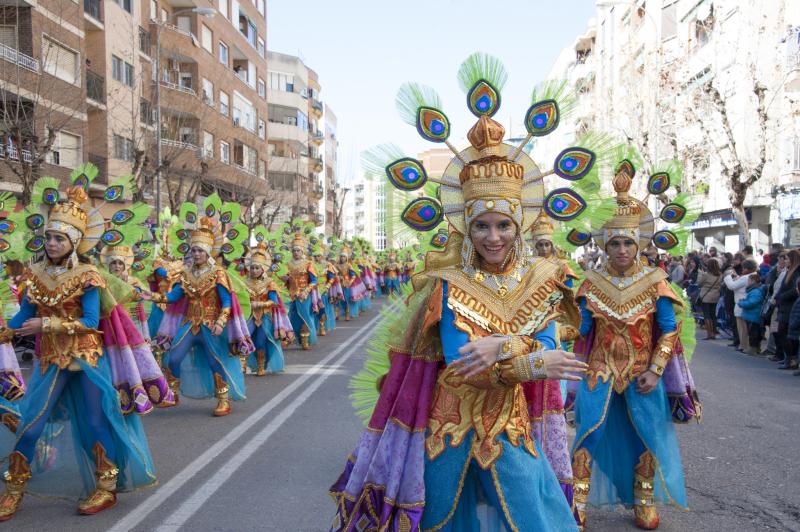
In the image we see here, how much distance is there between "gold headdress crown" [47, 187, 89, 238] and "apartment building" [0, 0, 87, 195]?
10.3 meters

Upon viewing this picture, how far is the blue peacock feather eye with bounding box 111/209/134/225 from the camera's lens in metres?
5.98

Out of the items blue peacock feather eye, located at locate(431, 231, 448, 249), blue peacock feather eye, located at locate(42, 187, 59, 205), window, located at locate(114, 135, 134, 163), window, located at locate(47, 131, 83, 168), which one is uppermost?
window, located at locate(114, 135, 134, 163)

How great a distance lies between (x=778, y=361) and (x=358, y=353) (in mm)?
7595

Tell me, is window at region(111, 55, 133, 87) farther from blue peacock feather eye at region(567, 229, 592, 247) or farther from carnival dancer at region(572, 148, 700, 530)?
carnival dancer at region(572, 148, 700, 530)

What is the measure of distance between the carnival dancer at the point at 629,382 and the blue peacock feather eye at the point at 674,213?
0.58 metres

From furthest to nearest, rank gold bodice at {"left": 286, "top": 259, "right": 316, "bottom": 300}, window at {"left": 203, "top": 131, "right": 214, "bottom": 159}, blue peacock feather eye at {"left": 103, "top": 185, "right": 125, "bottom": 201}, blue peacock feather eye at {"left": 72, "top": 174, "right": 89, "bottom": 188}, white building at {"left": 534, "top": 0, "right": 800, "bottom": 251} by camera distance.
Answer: window at {"left": 203, "top": 131, "right": 214, "bottom": 159} < white building at {"left": 534, "top": 0, "right": 800, "bottom": 251} < gold bodice at {"left": 286, "top": 259, "right": 316, "bottom": 300} < blue peacock feather eye at {"left": 103, "top": 185, "right": 125, "bottom": 201} < blue peacock feather eye at {"left": 72, "top": 174, "right": 89, "bottom": 188}

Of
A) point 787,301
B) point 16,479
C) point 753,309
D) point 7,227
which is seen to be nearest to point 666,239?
point 16,479

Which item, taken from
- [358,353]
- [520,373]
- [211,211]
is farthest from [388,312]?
[358,353]

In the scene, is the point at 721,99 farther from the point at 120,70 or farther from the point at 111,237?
the point at 120,70

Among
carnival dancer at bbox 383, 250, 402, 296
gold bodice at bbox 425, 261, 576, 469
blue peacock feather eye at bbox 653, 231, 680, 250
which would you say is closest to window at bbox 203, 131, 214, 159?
carnival dancer at bbox 383, 250, 402, 296

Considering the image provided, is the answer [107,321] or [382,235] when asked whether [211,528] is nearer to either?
→ [107,321]

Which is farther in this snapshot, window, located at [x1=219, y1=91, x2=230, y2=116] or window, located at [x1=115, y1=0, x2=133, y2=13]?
window, located at [x1=219, y1=91, x2=230, y2=116]

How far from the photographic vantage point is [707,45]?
28703mm

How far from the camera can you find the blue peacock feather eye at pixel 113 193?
612cm
